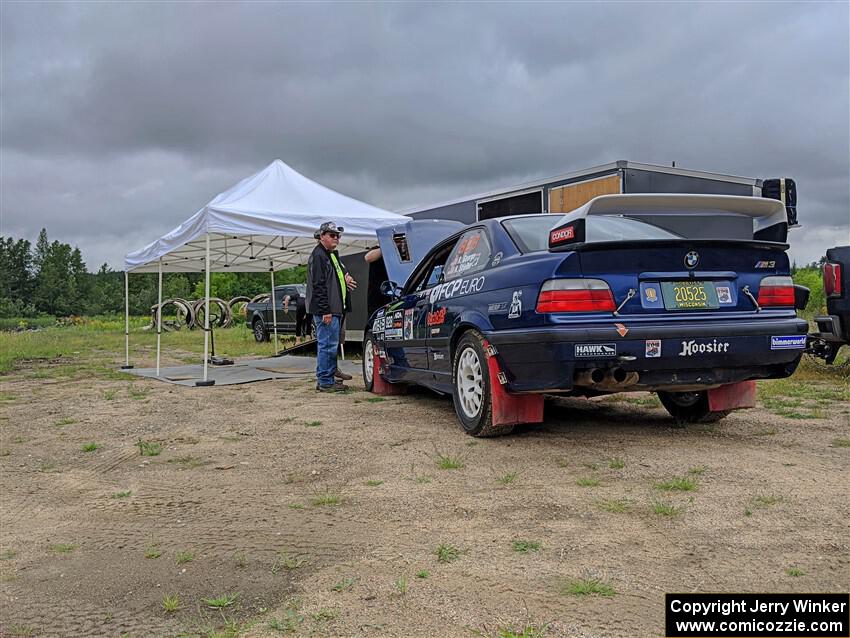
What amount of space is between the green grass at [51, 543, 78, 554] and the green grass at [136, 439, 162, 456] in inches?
70.5

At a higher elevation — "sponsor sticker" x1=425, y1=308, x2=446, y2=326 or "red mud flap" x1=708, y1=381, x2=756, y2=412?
"sponsor sticker" x1=425, y1=308, x2=446, y2=326

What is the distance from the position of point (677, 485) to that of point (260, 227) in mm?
6773

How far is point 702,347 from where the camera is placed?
4039 mm

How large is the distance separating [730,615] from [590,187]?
8.18m

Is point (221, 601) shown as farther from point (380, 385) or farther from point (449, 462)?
point (380, 385)

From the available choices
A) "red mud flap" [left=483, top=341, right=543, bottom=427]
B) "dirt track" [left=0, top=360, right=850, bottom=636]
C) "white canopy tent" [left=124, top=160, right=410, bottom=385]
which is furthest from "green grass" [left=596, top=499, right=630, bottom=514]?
"white canopy tent" [left=124, top=160, right=410, bottom=385]

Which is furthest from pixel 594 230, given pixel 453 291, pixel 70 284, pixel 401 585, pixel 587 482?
pixel 70 284

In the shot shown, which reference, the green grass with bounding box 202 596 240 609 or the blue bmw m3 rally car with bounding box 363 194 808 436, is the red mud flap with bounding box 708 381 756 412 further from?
the green grass with bounding box 202 596 240 609

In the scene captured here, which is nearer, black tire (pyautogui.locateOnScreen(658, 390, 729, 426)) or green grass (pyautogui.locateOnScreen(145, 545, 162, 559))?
green grass (pyautogui.locateOnScreen(145, 545, 162, 559))

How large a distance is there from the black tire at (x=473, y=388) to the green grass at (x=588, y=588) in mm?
2153

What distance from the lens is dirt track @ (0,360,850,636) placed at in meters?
2.34

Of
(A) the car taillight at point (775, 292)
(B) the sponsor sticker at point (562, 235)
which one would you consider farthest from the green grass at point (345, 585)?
(A) the car taillight at point (775, 292)

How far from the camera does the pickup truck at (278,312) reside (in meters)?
18.6

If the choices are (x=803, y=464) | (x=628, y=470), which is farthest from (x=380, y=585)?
(x=803, y=464)
